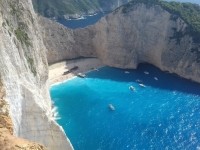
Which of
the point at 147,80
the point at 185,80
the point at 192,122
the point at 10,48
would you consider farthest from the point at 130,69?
the point at 10,48

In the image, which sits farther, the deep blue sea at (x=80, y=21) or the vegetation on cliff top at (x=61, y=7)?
the vegetation on cliff top at (x=61, y=7)

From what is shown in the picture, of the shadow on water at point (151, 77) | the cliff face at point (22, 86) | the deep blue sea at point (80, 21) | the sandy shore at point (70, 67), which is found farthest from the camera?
the deep blue sea at point (80, 21)

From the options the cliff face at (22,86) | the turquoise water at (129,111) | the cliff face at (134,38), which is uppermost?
the cliff face at (22,86)

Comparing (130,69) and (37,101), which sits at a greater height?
(37,101)

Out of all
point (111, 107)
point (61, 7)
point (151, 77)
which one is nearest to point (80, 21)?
point (61, 7)

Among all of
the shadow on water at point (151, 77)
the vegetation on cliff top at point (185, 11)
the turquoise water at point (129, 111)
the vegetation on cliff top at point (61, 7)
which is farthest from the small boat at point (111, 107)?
the vegetation on cliff top at point (61, 7)

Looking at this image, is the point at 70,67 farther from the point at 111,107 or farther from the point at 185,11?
the point at 185,11

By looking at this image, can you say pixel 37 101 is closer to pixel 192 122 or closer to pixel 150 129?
pixel 150 129

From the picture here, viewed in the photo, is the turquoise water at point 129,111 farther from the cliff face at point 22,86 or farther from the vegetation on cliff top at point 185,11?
the cliff face at point 22,86
